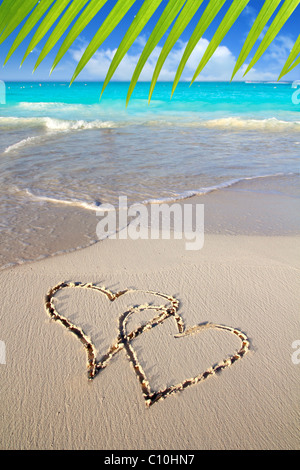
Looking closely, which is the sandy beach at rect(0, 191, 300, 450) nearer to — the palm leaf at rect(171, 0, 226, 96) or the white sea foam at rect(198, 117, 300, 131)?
the palm leaf at rect(171, 0, 226, 96)

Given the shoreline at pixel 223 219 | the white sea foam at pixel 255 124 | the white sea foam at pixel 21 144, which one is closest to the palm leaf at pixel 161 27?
the shoreline at pixel 223 219

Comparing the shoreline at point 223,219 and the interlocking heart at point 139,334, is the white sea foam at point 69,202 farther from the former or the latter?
the interlocking heart at point 139,334

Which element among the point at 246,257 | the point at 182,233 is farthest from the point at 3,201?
the point at 246,257

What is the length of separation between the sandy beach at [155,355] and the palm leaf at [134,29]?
1.93 meters

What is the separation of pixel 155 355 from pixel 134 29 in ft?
7.23

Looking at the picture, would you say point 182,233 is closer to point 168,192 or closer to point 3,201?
point 168,192

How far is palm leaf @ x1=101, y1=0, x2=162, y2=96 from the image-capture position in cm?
26

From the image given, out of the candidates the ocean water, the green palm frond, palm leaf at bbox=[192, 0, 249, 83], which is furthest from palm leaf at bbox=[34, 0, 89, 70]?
the ocean water

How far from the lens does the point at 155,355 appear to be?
7.38ft

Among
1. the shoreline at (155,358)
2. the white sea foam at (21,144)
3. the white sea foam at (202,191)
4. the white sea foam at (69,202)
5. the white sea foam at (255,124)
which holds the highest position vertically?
the white sea foam at (255,124)

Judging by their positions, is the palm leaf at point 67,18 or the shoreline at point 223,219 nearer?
the palm leaf at point 67,18

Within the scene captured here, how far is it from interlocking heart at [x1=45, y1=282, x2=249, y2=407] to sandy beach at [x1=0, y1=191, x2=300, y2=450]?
0.03m

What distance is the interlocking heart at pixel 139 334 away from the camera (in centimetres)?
205

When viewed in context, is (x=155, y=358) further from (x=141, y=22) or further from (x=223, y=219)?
(x=223, y=219)
